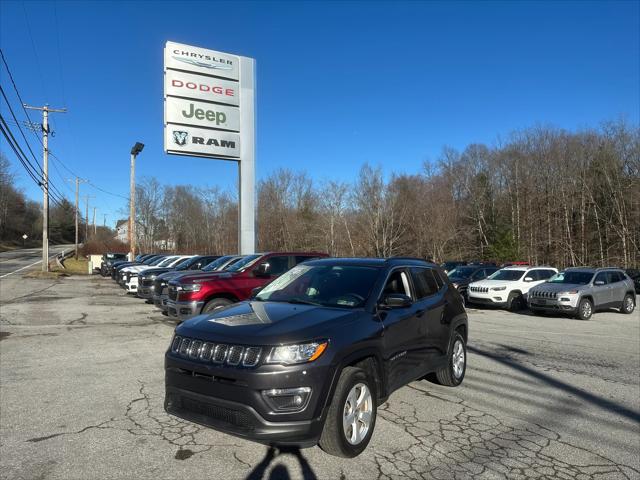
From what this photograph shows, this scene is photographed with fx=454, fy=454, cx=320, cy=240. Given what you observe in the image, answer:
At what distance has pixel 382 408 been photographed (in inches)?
204

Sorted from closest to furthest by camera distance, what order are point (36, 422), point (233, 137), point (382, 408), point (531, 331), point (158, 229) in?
point (36, 422) → point (382, 408) → point (531, 331) → point (233, 137) → point (158, 229)

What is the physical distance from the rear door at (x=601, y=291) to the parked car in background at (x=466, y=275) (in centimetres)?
507

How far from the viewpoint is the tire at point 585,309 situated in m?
14.0

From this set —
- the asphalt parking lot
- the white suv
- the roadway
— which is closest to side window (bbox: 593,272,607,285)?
the white suv

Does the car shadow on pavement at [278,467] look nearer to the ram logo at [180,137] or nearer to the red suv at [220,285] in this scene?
the red suv at [220,285]

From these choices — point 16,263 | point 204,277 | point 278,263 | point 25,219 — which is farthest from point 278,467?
point 25,219

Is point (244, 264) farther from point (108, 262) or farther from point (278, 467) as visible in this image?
point (108, 262)

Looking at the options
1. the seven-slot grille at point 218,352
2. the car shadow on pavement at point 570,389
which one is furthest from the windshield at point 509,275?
the seven-slot grille at point 218,352

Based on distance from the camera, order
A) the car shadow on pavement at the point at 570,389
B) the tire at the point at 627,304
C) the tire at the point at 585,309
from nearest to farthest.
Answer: the car shadow on pavement at the point at 570,389, the tire at the point at 585,309, the tire at the point at 627,304

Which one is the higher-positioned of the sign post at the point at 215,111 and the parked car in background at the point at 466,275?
the sign post at the point at 215,111

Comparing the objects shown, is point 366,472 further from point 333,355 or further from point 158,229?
point 158,229

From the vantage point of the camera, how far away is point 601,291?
49.1ft

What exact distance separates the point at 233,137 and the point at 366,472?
758 inches

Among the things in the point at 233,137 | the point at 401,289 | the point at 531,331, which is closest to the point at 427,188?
the point at 233,137
